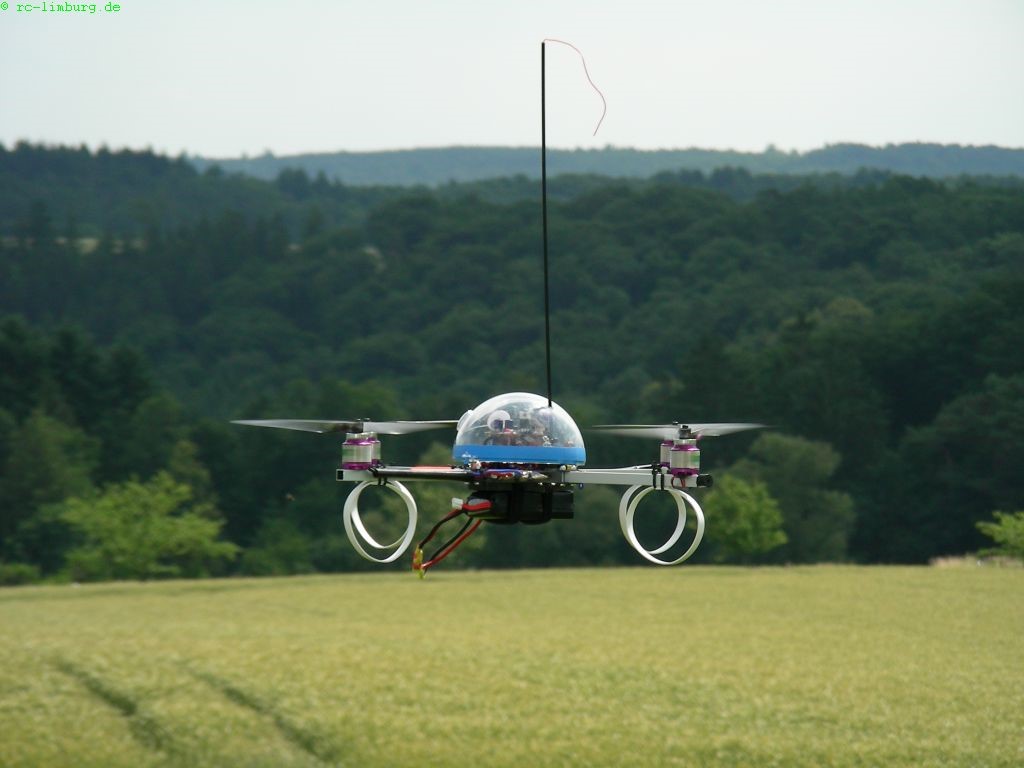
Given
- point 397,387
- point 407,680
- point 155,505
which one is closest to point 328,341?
point 397,387

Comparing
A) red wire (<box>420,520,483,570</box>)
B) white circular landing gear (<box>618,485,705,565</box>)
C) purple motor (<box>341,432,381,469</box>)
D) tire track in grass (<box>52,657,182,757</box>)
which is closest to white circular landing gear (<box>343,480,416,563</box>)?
purple motor (<box>341,432,381,469</box>)

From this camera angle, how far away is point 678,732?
1554 inches

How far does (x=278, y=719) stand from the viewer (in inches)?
1591

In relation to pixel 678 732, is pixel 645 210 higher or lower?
higher

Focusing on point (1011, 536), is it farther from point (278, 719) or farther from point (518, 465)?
point (518, 465)

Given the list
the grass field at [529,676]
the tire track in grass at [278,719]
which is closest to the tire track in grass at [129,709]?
the grass field at [529,676]

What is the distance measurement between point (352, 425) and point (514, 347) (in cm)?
12690

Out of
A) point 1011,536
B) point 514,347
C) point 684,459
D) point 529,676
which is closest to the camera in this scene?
point 684,459

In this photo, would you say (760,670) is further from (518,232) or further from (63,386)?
(518,232)

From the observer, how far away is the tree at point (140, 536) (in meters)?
85.3

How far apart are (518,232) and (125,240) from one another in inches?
1807

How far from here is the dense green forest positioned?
98.9 metres

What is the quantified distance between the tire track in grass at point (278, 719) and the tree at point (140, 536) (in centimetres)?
4123

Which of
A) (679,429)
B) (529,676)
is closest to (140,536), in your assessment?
(529,676)
